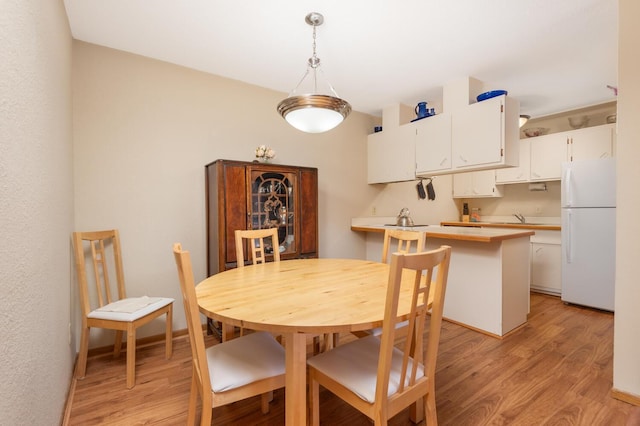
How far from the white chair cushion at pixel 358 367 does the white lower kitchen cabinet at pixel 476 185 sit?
3.85 m

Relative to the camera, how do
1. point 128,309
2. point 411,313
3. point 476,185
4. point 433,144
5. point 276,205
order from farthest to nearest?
point 476,185 < point 433,144 < point 276,205 < point 128,309 < point 411,313

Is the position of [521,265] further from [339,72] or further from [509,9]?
[339,72]

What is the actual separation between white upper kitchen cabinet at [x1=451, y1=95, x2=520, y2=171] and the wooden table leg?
2.41 metres

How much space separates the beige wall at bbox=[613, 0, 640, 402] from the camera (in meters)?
1.66

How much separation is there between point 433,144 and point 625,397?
7.68ft

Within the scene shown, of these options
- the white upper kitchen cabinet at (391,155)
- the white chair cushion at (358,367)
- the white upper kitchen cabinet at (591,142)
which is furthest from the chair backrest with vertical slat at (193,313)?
the white upper kitchen cabinet at (591,142)

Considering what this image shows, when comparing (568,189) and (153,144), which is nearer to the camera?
(153,144)

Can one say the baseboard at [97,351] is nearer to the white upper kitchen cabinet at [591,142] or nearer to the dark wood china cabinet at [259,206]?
the dark wood china cabinet at [259,206]

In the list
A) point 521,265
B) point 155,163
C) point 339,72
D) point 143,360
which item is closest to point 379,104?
point 339,72

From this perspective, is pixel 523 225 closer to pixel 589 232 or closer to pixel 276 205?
pixel 589 232

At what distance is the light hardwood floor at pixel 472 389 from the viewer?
158 centimetres

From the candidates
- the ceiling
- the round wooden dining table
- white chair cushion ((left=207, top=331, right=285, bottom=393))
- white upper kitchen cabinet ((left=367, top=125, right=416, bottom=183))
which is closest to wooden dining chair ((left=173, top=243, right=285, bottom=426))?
white chair cushion ((left=207, top=331, right=285, bottom=393))

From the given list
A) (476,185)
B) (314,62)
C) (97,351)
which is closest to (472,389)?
(314,62)

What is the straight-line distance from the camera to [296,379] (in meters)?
1.12
